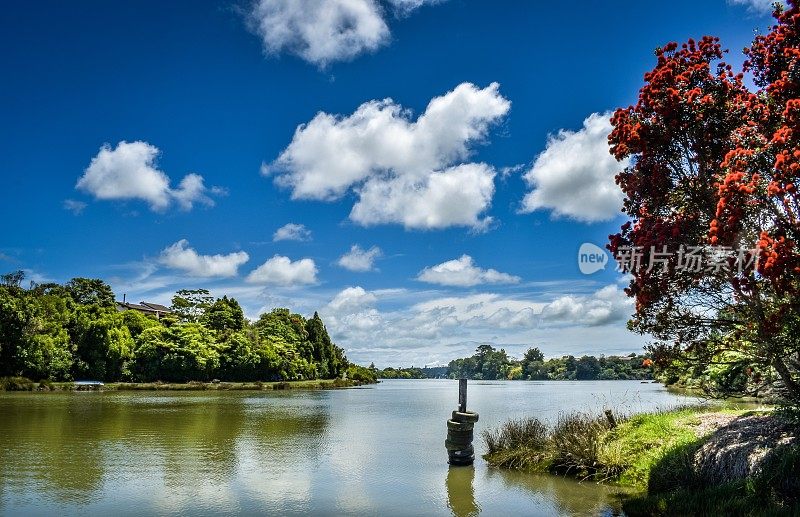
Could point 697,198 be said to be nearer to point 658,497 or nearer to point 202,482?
point 658,497

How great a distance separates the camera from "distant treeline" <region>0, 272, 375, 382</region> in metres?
59.9

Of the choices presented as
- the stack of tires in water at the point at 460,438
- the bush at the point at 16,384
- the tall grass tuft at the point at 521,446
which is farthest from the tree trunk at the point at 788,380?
the bush at the point at 16,384

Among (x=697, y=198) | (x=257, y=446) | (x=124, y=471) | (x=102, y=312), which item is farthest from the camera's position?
(x=102, y=312)

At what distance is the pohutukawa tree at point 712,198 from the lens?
8.49 m

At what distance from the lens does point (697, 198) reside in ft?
33.2

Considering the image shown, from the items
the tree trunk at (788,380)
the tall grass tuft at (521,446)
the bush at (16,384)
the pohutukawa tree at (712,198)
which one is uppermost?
the pohutukawa tree at (712,198)

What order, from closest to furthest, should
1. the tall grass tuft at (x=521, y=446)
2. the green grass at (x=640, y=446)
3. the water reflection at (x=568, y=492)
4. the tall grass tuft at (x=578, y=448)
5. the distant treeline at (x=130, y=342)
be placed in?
the water reflection at (x=568, y=492)
the green grass at (x=640, y=446)
the tall grass tuft at (x=578, y=448)
the tall grass tuft at (x=521, y=446)
the distant treeline at (x=130, y=342)

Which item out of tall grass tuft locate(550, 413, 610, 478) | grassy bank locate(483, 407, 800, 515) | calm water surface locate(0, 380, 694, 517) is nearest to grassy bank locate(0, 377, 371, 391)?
calm water surface locate(0, 380, 694, 517)

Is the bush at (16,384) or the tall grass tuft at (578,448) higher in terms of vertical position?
the tall grass tuft at (578,448)

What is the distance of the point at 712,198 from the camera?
986cm

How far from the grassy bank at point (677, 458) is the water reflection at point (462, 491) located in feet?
4.13

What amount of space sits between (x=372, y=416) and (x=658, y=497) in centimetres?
2675

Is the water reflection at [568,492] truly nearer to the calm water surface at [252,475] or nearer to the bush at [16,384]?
the calm water surface at [252,475]

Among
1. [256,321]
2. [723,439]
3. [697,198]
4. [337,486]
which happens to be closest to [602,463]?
[723,439]
